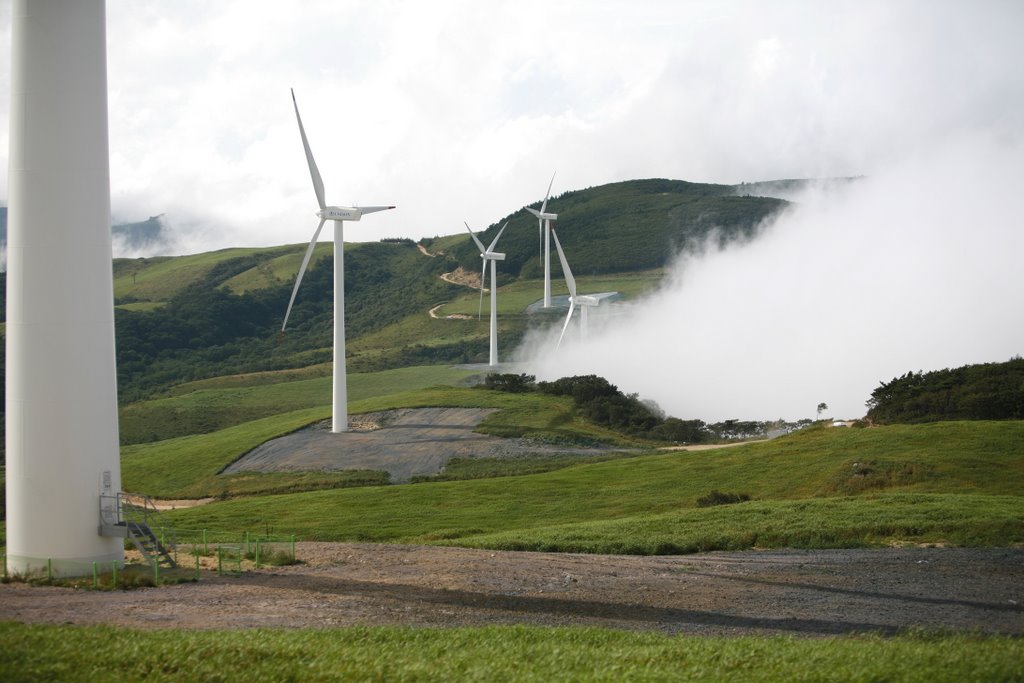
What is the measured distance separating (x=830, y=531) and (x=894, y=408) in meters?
34.0

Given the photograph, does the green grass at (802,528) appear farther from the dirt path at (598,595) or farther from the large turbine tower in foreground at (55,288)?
the large turbine tower in foreground at (55,288)

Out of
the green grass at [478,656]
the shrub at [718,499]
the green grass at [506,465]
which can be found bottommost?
the shrub at [718,499]

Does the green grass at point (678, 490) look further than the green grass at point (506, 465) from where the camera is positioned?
No

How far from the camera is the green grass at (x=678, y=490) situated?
44469 mm

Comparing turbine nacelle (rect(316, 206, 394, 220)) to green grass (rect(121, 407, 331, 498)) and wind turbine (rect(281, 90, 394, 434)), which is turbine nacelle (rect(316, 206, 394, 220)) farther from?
green grass (rect(121, 407, 331, 498))

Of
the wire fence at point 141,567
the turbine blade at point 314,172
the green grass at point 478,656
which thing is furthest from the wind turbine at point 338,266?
the green grass at point 478,656

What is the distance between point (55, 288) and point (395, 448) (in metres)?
50.8

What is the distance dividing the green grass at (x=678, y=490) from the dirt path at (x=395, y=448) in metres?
11.7

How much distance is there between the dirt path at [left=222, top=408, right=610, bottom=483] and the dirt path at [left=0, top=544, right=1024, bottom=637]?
38.3 m

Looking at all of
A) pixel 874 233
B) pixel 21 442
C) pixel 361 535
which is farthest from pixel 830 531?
pixel 874 233

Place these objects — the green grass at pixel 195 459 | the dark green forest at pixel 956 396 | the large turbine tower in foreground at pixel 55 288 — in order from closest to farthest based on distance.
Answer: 1. the large turbine tower in foreground at pixel 55 288
2. the dark green forest at pixel 956 396
3. the green grass at pixel 195 459

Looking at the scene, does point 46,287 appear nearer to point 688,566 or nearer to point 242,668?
point 242,668

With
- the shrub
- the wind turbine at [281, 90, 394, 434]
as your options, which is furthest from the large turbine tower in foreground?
the wind turbine at [281, 90, 394, 434]

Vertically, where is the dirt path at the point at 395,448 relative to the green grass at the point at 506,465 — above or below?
above
